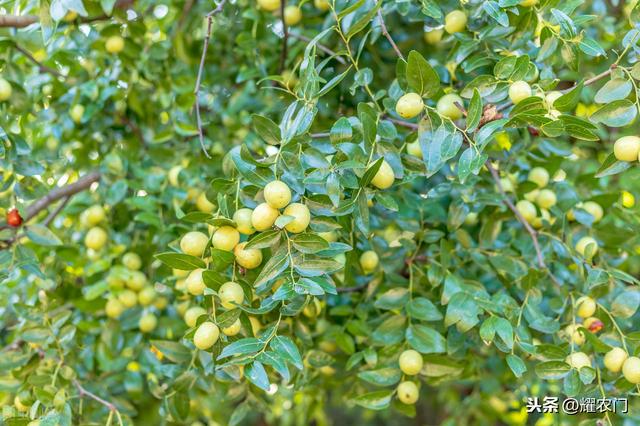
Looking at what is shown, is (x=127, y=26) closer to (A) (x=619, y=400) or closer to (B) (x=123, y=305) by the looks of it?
(B) (x=123, y=305)

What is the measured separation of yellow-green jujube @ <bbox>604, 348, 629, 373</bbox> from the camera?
3.11ft

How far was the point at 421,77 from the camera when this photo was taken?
88 centimetres

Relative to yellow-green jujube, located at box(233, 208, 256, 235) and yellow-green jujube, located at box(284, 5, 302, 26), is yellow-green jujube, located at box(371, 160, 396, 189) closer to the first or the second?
yellow-green jujube, located at box(233, 208, 256, 235)

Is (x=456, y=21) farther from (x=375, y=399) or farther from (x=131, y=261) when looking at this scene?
(x=131, y=261)

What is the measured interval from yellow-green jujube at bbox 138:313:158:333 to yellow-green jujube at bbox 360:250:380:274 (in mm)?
445

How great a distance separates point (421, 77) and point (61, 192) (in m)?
0.77

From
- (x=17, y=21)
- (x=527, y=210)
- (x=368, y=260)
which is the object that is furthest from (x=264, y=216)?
(x=17, y=21)

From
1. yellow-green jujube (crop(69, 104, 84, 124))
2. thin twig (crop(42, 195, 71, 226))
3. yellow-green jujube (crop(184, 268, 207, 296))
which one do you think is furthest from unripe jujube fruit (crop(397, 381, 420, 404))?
yellow-green jujube (crop(69, 104, 84, 124))

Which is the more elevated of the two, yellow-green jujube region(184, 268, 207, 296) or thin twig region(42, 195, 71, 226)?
yellow-green jujube region(184, 268, 207, 296)

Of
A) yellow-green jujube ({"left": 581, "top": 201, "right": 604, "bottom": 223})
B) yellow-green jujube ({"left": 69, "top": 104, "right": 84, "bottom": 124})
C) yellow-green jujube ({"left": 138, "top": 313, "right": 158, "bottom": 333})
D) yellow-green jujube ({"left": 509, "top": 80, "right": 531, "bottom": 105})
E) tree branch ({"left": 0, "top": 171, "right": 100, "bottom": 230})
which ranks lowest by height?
yellow-green jujube ({"left": 138, "top": 313, "right": 158, "bottom": 333})

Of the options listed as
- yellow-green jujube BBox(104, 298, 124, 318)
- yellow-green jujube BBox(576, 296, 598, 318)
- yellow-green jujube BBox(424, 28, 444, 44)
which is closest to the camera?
Answer: yellow-green jujube BBox(576, 296, 598, 318)

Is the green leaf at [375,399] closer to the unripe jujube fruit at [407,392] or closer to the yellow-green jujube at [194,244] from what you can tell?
the unripe jujube fruit at [407,392]

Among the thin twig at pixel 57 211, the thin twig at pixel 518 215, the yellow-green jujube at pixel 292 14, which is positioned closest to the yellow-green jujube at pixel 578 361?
the thin twig at pixel 518 215

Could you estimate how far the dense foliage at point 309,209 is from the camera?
848 mm
